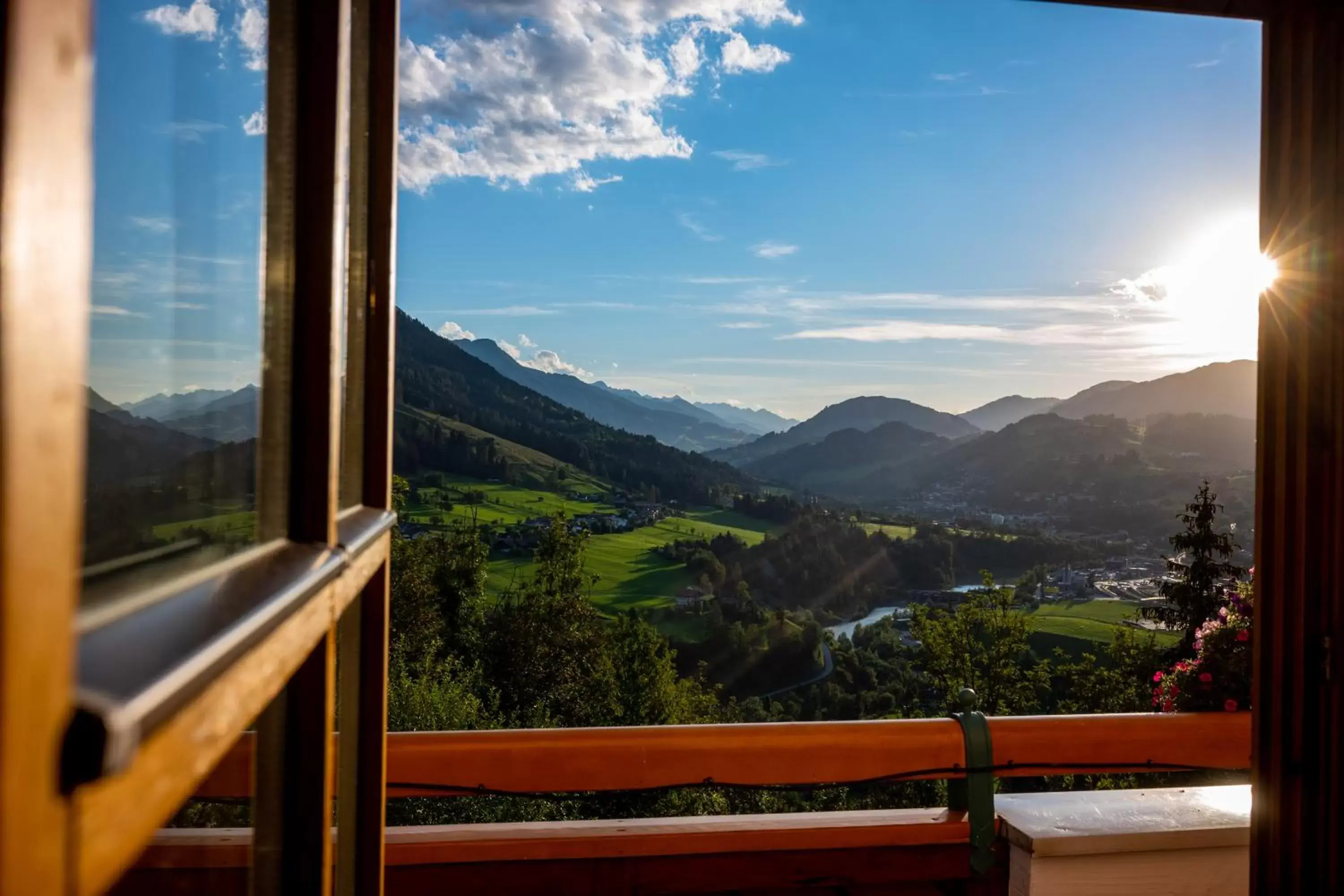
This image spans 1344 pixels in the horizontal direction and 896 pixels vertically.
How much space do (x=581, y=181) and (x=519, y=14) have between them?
5005 mm

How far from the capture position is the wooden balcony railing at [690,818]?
1.19 meters

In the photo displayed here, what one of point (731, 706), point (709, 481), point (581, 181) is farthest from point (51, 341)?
point (581, 181)

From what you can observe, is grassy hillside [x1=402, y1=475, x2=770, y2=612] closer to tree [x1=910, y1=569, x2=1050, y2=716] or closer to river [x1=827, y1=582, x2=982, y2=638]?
river [x1=827, y1=582, x2=982, y2=638]

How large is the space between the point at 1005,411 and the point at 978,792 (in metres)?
15.3

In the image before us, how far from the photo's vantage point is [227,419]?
36 cm

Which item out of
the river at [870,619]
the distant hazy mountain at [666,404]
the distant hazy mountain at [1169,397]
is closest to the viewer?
the distant hazy mountain at [1169,397]

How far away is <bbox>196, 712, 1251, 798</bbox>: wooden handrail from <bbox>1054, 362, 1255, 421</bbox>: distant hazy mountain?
8.40 meters

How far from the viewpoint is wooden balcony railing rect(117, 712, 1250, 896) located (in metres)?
1.19

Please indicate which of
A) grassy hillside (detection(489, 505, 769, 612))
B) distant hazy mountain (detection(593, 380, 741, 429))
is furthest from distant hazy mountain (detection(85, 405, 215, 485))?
distant hazy mountain (detection(593, 380, 741, 429))

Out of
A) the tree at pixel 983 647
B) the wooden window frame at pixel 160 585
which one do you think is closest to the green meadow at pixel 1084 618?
the tree at pixel 983 647

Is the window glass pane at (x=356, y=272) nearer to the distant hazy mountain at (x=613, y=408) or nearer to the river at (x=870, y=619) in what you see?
the river at (x=870, y=619)

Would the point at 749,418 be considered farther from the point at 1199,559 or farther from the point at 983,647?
the point at 1199,559

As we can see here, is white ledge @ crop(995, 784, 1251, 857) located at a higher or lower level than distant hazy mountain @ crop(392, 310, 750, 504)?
lower

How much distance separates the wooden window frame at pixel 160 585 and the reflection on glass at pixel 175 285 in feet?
0.06
